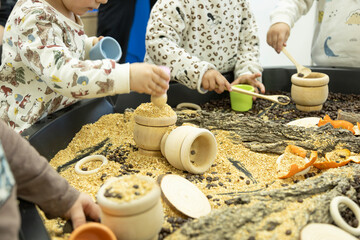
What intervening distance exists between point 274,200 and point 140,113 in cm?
46

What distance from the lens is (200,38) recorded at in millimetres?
1688

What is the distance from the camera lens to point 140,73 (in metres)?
0.89

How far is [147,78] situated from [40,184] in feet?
1.27

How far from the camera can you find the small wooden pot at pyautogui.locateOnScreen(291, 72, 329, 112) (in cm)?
143

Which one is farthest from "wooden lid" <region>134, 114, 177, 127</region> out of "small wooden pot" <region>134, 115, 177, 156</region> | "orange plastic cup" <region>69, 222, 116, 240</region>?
"orange plastic cup" <region>69, 222, 116, 240</region>

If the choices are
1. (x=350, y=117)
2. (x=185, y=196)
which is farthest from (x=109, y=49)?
(x=350, y=117)

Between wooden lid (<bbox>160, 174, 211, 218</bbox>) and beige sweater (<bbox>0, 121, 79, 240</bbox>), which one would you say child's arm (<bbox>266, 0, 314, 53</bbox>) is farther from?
beige sweater (<bbox>0, 121, 79, 240</bbox>)

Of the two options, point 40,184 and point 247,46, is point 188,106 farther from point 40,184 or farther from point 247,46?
point 40,184

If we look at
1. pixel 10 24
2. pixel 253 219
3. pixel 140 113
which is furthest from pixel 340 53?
pixel 10 24

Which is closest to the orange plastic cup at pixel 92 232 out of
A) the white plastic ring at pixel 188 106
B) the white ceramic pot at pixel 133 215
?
the white ceramic pot at pixel 133 215

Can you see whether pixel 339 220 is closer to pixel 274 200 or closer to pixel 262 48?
pixel 274 200

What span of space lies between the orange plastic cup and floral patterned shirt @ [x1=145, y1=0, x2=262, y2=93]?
36.8 inches

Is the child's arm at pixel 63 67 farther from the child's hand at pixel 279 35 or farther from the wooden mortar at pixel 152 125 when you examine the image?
the child's hand at pixel 279 35

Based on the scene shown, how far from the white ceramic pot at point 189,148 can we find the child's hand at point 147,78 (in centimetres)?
15
